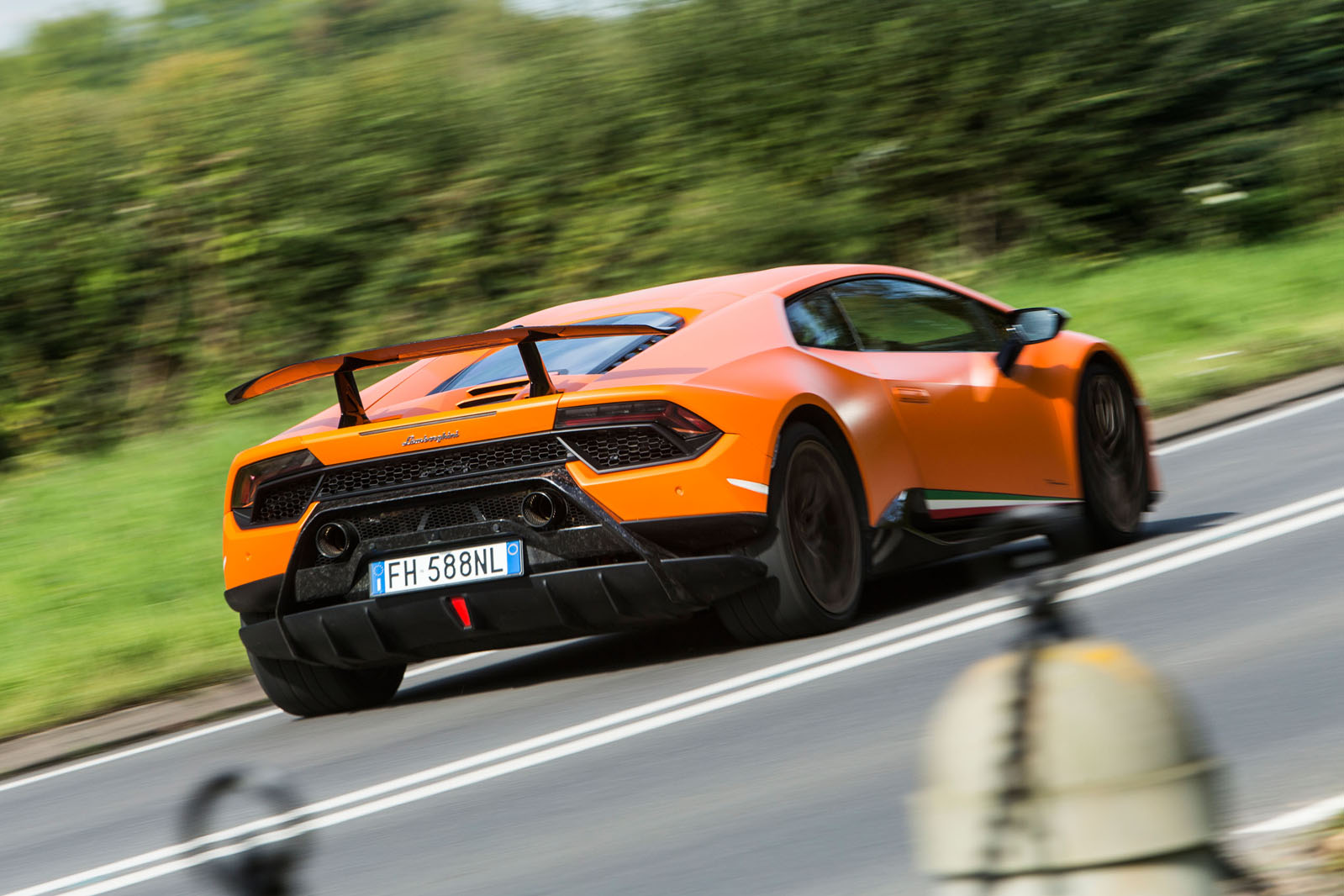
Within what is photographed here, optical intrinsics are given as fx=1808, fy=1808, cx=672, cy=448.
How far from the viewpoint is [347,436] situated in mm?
6336

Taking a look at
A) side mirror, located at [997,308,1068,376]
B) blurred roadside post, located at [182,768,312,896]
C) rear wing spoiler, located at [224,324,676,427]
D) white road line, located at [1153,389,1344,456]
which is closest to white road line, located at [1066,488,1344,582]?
side mirror, located at [997,308,1068,376]

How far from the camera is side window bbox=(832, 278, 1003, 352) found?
23.4 ft

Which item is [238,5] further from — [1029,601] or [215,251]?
[1029,601]

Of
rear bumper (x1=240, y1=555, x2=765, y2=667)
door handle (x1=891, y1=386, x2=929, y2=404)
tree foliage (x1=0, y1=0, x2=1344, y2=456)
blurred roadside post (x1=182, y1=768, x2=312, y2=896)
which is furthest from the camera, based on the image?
tree foliage (x1=0, y1=0, x2=1344, y2=456)

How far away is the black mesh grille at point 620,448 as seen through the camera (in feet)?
19.9

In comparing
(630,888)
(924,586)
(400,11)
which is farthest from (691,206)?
(630,888)

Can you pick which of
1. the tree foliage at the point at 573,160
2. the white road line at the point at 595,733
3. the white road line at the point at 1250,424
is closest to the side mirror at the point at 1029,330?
the white road line at the point at 595,733

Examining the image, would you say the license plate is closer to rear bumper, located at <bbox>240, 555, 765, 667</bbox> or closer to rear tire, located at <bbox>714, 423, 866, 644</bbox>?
rear bumper, located at <bbox>240, 555, 765, 667</bbox>

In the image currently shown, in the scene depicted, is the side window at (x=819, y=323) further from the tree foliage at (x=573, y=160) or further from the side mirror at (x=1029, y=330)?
the tree foliage at (x=573, y=160)

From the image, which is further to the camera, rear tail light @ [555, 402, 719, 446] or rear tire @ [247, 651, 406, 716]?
rear tire @ [247, 651, 406, 716]

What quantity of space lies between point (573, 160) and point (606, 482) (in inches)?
544

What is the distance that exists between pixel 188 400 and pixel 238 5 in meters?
8.54

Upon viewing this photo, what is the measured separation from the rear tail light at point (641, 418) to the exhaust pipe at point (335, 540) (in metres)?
0.88

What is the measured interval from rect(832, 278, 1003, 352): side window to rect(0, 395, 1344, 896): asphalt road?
974 millimetres
